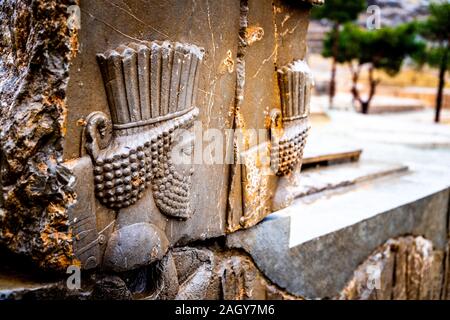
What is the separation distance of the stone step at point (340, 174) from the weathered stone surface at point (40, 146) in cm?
200

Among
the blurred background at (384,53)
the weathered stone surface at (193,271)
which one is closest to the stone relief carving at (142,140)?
the weathered stone surface at (193,271)

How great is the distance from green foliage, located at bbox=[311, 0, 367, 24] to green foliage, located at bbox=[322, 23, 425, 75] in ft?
2.27

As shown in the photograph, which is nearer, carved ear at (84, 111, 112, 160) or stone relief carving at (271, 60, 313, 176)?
carved ear at (84, 111, 112, 160)

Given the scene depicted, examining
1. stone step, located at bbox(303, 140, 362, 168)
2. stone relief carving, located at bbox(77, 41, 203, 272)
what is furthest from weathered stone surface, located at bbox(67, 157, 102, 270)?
stone step, located at bbox(303, 140, 362, 168)

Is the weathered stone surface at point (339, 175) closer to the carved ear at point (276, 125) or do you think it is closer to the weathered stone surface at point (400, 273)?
the weathered stone surface at point (400, 273)

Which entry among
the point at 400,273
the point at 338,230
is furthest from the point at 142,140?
the point at 400,273

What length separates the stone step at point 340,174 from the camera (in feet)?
11.2

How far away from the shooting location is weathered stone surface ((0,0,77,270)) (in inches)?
53.0

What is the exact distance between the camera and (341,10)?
12.4 m

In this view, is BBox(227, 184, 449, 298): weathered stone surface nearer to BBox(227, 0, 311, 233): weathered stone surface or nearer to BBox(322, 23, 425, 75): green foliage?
BBox(227, 0, 311, 233): weathered stone surface

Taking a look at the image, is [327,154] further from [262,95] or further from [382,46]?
[382,46]
